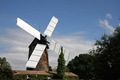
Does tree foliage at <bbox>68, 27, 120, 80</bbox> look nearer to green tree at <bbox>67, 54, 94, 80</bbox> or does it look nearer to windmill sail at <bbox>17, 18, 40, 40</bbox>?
windmill sail at <bbox>17, 18, 40, 40</bbox>

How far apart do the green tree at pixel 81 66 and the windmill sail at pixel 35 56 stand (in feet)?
→ 116

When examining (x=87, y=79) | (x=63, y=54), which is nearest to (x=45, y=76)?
(x=63, y=54)

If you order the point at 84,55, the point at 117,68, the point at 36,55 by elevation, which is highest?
the point at 84,55

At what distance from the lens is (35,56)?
58.8 meters

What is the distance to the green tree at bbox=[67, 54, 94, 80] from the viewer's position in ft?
317

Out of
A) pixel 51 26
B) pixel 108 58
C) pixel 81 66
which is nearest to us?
pixel 108 58

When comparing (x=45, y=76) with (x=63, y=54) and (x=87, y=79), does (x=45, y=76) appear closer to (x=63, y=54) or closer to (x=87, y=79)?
(x=63, y=54)

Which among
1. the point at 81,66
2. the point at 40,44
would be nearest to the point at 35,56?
the point at 40,44

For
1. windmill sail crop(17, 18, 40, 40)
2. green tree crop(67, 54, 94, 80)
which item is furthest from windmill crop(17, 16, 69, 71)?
green tree crop(67, 54, 94, 80)

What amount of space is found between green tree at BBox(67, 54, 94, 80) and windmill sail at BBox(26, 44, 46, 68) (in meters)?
35.4

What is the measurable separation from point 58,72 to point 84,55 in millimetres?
31336

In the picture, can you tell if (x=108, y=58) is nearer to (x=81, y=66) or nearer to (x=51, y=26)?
(x=51, y=26)

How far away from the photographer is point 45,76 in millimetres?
71625

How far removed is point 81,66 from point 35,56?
41990mm
